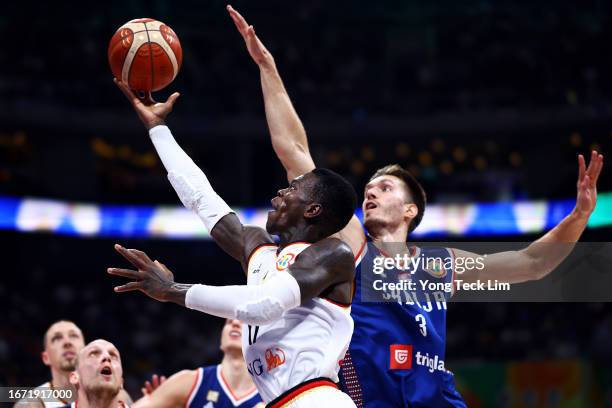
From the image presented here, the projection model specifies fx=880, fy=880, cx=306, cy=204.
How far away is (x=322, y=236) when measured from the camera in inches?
155

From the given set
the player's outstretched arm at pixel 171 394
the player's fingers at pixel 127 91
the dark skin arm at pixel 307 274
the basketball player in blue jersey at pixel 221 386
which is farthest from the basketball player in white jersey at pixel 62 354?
the dark skin arm at pixel 307 274

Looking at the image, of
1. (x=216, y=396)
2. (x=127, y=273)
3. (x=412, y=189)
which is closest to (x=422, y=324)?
(x=412, y=189)

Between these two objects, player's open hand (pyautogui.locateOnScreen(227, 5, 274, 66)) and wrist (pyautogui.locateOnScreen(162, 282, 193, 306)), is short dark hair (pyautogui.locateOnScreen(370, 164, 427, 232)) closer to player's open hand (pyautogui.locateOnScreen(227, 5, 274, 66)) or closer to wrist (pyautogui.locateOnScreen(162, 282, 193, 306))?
player's open hand (pyautogui.locateOnScreen(227, 5, 274, 66))

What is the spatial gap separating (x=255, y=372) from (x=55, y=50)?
60.4 feet

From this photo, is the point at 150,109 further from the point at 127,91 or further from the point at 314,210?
the point at 314,210

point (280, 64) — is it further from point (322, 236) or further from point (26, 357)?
point (322, 236)

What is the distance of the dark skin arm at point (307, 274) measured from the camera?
3.58 metres

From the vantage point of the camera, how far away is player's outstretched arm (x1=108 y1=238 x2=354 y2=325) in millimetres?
3496

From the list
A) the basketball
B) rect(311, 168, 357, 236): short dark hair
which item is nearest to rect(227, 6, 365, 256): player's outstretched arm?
the basketball

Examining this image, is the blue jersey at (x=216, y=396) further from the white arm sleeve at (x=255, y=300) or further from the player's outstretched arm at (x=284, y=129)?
the white arm sleeve at (x=255, y=300)

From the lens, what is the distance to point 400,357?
461 centimetres

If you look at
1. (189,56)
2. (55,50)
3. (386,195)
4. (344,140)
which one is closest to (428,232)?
(344,140)

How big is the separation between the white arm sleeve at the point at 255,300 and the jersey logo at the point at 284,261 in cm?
13

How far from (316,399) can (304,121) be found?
17.1 meters
